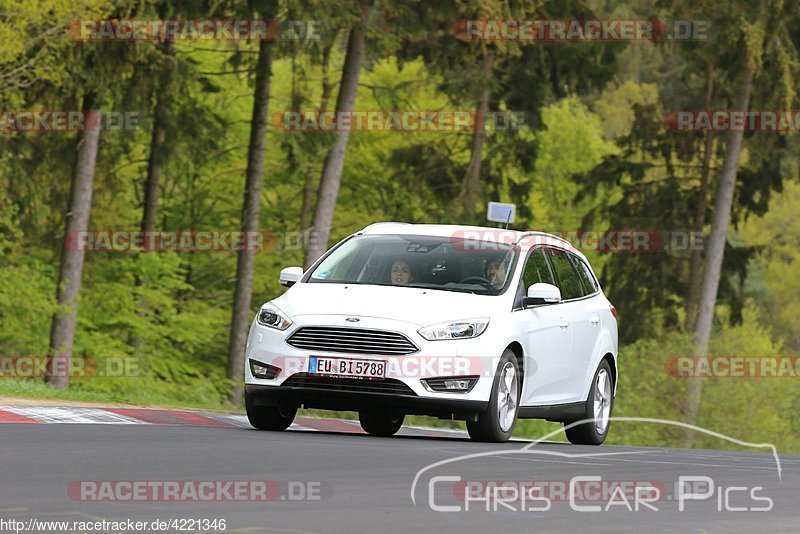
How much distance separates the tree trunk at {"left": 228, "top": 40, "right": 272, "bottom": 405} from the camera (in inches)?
1422

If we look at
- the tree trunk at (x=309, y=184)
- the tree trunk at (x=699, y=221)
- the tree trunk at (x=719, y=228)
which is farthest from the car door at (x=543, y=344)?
the tree trunk at (x=309, y=184)

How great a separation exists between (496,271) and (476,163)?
A: 27702 millimetres

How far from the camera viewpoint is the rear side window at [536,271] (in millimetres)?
15227

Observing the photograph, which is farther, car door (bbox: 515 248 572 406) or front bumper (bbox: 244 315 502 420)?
car door (bbox: 515 248 572 406)

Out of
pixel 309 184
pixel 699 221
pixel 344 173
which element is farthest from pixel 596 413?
pixel 344 173

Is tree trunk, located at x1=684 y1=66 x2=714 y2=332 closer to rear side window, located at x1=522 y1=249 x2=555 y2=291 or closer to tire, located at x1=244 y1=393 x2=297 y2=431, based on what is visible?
rear side window, located at x1=522 y1=249 x2=555 y2=291

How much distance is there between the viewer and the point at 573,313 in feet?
52.5

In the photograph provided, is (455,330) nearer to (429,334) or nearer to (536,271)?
(429,334)

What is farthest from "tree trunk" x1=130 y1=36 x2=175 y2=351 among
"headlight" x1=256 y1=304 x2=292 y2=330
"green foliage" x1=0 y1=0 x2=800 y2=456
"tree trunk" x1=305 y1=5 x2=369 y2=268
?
"headlight" x1=256 y1=304 x2=292 y2=330

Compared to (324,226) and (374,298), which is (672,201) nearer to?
(324,226)

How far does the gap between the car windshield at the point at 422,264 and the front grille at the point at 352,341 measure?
117 centimetres

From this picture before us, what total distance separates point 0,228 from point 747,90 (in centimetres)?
1703

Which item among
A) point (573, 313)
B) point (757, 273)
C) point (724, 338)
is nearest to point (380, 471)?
point (573, 313)

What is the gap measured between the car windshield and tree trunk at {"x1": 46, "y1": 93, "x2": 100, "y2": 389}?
16.7m
